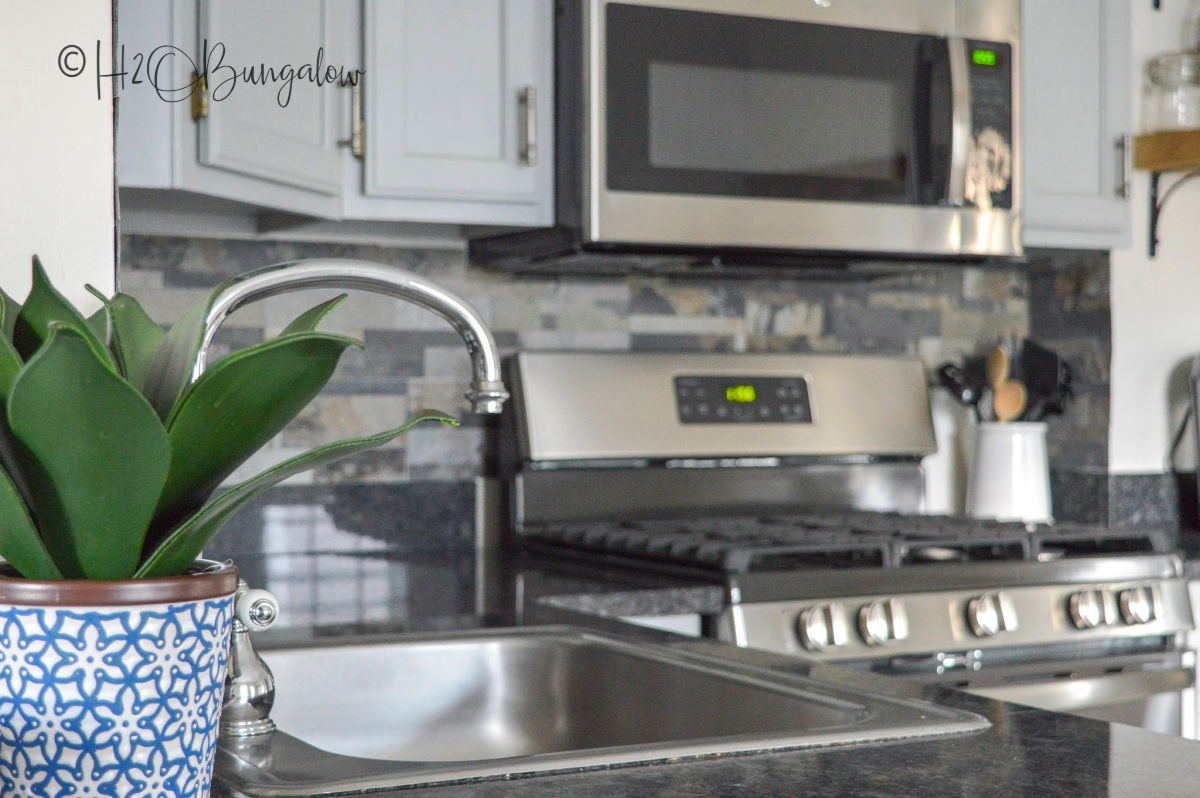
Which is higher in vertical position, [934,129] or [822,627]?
[934,129]

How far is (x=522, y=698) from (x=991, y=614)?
867 millimetres

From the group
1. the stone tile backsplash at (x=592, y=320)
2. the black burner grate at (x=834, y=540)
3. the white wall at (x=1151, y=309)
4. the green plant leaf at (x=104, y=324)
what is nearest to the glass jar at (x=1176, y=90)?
the white wall at (x=1151, y=309)

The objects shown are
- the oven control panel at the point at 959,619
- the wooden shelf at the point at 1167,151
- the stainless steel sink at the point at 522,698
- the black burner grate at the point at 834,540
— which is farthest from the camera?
the wooden shelf at the point at 1167,151

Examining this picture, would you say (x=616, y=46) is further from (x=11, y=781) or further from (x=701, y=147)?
(x=11, y=781)

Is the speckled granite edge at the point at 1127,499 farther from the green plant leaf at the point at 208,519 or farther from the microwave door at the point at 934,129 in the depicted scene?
the green plant leaf at the point at 208,519

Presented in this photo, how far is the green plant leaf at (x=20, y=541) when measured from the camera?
484mm

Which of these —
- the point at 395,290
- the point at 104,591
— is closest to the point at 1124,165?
the point at 395,290

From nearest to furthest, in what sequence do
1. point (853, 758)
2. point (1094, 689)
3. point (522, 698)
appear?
point (853, 758)
point (522, 698)
point (1094, 689)

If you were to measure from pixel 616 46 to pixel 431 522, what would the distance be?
0.84m

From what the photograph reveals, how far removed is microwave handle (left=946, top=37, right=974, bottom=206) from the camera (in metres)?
2.29

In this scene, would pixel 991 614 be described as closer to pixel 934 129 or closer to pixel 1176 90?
pixel 934 129

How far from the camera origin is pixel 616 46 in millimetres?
2074

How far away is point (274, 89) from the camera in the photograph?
179 cm

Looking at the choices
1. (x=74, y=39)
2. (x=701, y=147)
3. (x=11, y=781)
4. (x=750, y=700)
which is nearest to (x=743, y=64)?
(x=701, y=147)
